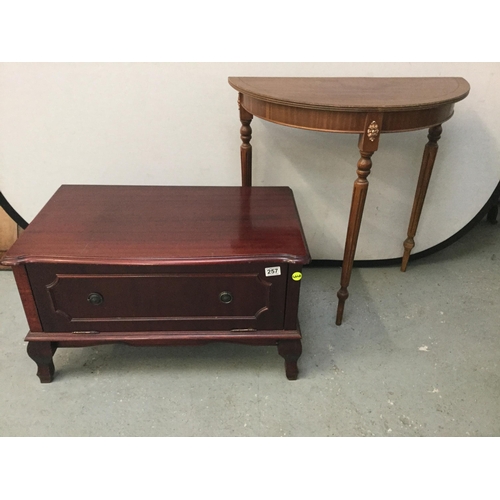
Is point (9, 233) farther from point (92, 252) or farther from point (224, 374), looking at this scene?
point (224, 374)

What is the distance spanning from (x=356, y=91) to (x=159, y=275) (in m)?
0.84

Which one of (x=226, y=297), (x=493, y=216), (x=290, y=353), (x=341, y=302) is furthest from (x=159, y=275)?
(x=493, y=216)

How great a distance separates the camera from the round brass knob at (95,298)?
1.33 metres

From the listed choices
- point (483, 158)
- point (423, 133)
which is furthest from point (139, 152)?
point (483, 158)

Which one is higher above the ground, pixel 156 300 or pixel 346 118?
pixel 346 118

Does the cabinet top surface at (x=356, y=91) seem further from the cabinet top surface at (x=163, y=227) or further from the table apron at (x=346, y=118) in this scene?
the cabinet top surface at (x=163, y=227)

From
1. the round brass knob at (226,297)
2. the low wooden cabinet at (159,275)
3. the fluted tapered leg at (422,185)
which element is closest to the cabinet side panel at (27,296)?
the low wooden cabinet at (159,275)

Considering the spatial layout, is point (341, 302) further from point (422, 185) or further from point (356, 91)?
point (356, 91)

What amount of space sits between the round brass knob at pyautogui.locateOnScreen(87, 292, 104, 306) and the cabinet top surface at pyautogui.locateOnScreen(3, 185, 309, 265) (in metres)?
0.12

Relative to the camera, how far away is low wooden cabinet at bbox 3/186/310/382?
128cm

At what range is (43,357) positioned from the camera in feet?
4.69

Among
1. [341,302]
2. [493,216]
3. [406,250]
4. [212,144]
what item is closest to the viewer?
[341,302]

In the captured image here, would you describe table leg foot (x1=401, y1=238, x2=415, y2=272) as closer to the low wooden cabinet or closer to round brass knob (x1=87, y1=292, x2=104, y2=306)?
the low wooden cabinet

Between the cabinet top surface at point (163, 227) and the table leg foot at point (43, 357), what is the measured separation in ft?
1.02
